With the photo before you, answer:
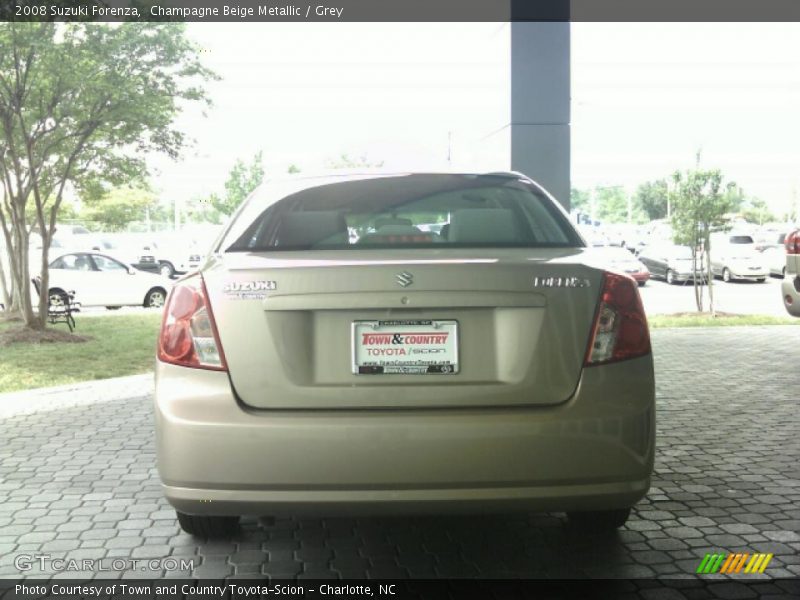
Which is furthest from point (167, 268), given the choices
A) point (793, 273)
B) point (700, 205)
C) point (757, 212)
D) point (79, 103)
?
point (757, 212)

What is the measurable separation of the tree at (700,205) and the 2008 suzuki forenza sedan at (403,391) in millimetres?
13843

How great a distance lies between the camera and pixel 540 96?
11438mm

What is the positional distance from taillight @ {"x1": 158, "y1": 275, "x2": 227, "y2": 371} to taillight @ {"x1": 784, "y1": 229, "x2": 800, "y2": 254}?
7646mm

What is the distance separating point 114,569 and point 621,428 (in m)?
2.04

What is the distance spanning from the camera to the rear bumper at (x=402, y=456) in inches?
108

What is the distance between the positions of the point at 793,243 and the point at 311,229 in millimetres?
7022

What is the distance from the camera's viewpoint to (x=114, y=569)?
3.33 metres

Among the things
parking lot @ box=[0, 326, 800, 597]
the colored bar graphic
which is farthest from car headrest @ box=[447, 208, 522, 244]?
the colored bar graphic

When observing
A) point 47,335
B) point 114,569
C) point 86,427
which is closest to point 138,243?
point 47,335

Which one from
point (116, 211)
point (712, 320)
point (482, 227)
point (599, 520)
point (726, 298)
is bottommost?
point (726, 298)

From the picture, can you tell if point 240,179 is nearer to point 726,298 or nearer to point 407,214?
point 726,298

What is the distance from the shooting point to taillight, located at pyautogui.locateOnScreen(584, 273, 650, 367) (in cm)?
289

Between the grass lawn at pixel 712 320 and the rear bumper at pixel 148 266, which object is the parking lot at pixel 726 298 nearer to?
the grass lawn at pixel 712 320

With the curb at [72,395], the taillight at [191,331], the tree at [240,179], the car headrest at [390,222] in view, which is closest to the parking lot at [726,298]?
the curb at [72,395]
